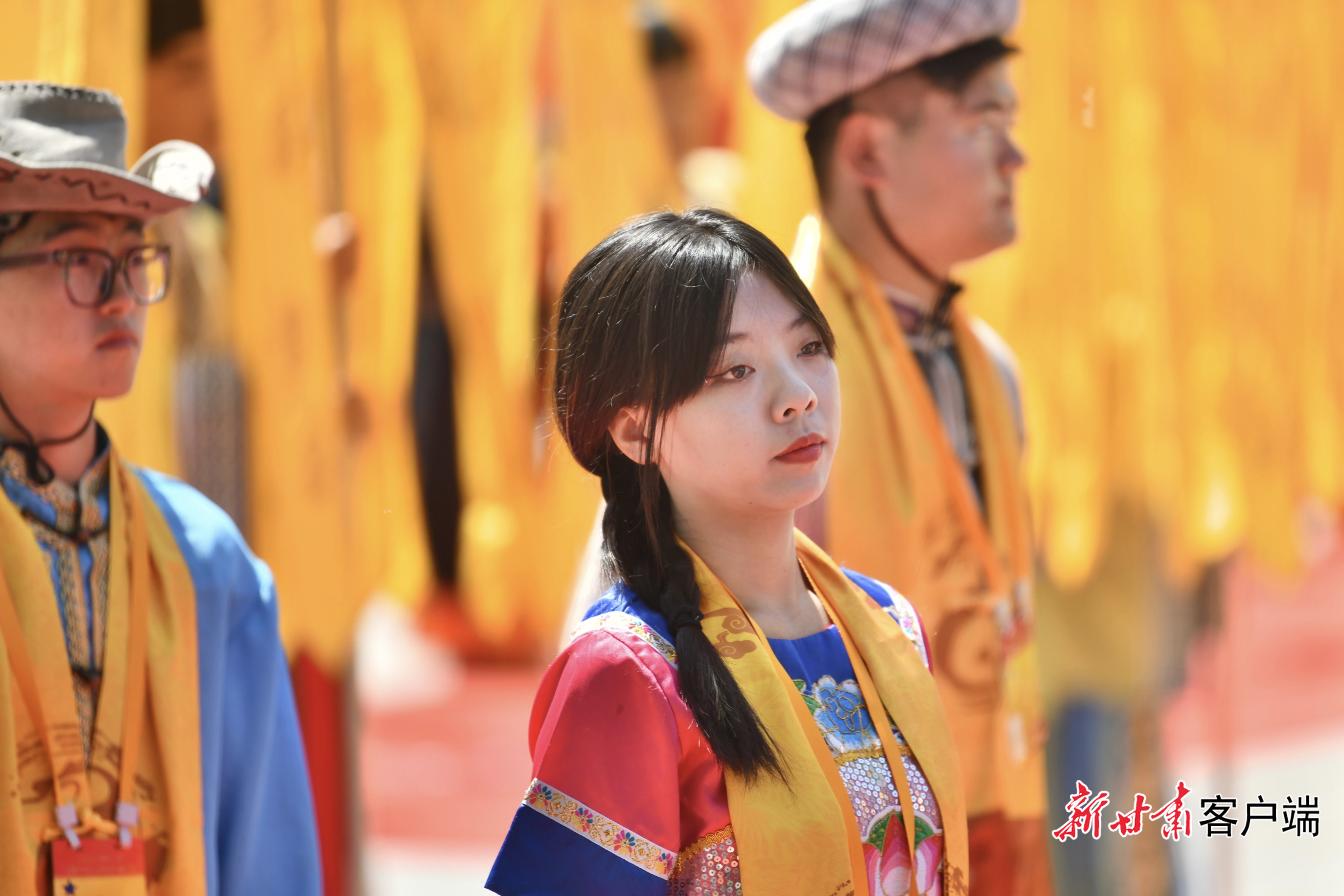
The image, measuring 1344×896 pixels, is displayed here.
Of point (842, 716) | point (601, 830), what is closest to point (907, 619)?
point (842, 716)

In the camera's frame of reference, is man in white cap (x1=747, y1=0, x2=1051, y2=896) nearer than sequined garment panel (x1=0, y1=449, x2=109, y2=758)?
No

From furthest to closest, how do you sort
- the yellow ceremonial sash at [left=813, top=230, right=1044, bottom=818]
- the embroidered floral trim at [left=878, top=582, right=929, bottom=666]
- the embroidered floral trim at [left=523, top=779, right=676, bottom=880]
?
the yellow ceremonial sash at [left=813, top=230, right=1044, bottom=818] → the embroidered floral trim at [left=878, top=582, right=929, bottom=666] → the embroidered floral trim at [left=523, top=779, right=676, bottom=880]

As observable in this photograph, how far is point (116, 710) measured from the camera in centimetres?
157

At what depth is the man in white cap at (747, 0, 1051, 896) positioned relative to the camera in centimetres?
190

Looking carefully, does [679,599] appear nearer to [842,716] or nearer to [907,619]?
[842,716]

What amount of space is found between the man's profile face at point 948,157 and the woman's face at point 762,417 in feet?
2.40

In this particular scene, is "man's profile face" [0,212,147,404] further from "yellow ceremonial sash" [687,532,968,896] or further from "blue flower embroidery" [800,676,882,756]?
"blue flower embroidery" [800,676,882,756]

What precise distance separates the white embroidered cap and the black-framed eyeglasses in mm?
826

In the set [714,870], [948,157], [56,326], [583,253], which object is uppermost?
[583,253]

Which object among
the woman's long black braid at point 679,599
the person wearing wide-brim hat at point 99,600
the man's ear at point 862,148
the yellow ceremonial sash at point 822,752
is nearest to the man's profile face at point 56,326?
the person wearing wide-brim hat at point 99,600

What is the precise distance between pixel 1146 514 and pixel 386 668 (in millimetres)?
4623

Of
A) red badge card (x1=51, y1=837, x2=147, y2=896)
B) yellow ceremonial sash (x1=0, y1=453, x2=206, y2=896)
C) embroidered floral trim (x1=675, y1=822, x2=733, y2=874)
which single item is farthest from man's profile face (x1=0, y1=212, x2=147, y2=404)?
embroidered floral trim (x1=675, y1=822, x2=733, y2=874)

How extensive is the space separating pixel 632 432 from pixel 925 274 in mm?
839

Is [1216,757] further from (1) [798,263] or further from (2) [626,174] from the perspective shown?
(1) [798,263]
